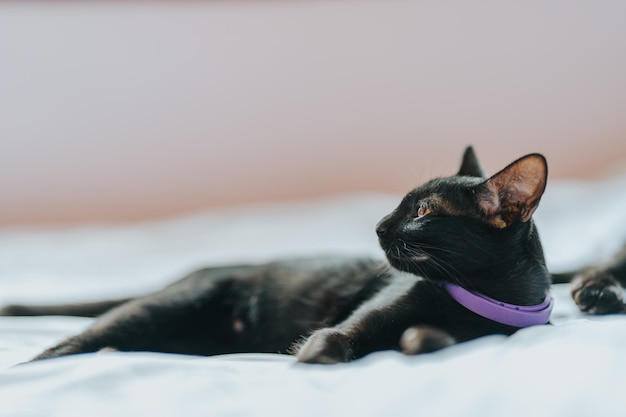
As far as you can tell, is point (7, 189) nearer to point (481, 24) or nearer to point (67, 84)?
point (67, 84)

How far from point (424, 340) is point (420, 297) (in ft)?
0.43

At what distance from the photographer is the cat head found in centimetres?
84

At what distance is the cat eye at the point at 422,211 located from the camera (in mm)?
909

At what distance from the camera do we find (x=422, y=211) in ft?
3.01

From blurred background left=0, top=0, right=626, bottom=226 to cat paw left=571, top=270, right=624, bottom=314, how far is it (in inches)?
39.7

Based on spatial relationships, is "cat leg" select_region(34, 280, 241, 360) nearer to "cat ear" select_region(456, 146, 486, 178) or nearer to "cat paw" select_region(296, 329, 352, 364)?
"cat paw" select_region(296, 329, 352, 364)

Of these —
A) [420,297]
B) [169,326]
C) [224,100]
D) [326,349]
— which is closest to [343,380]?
[326,349]

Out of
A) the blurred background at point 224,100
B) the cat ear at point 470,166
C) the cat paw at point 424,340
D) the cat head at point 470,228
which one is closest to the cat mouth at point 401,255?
the cat head at point 470,228

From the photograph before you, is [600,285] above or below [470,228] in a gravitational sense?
below

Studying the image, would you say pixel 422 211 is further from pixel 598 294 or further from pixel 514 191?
pixel 598 294

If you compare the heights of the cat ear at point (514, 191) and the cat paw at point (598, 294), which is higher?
the cat ear at point (514, 191)

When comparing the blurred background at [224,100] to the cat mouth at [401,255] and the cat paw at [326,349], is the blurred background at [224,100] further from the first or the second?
the cat paw at [326,349]

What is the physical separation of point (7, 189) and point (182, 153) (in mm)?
657

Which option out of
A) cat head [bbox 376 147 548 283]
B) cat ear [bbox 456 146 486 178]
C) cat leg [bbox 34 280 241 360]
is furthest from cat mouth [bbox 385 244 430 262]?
cat leg [bbox 34 280 241 360]
